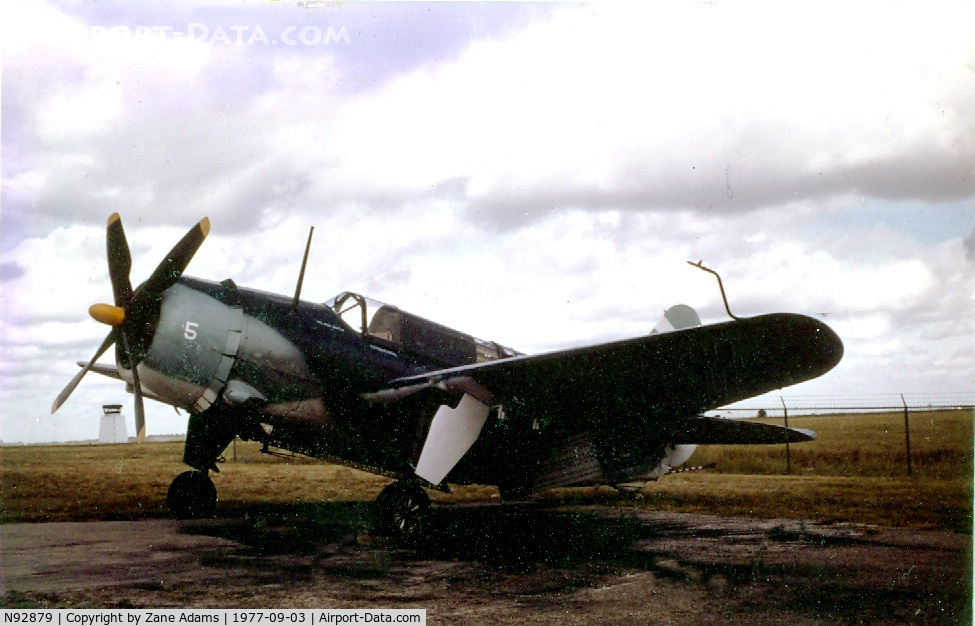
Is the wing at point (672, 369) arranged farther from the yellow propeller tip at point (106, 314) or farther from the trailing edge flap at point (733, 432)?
the yellow propeller tip at point (106, 314)

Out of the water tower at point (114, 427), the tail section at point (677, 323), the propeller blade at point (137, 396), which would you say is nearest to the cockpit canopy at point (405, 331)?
the propeller blade at point (137, 396)

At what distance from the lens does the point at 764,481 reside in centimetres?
1358

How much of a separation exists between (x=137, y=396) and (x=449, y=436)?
128 inches

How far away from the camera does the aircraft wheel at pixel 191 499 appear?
28.3ft

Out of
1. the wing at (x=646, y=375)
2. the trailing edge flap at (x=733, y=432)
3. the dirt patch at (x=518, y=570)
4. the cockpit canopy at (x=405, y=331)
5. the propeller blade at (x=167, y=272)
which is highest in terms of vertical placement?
the propeller blade at (x=167, y=272)

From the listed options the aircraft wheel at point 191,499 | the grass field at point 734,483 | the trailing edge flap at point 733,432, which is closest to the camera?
the aircraft wheel at point 191,499

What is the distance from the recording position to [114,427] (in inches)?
899

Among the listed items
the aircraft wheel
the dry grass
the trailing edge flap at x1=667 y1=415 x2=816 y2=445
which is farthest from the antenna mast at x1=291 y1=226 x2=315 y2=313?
the dry grass

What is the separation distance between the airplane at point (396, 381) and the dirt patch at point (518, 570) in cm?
83

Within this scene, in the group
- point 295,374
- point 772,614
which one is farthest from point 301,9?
point 772,614

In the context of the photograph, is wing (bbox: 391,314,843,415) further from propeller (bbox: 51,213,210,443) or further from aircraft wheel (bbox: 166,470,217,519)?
aircraft wheel (bbox: 166,470,217,519)

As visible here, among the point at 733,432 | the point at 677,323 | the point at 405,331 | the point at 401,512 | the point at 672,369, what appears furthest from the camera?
the point at 677,323

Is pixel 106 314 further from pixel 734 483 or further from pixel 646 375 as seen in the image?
pixel 734 483

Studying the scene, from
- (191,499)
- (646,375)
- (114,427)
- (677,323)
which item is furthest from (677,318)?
(114,427)
